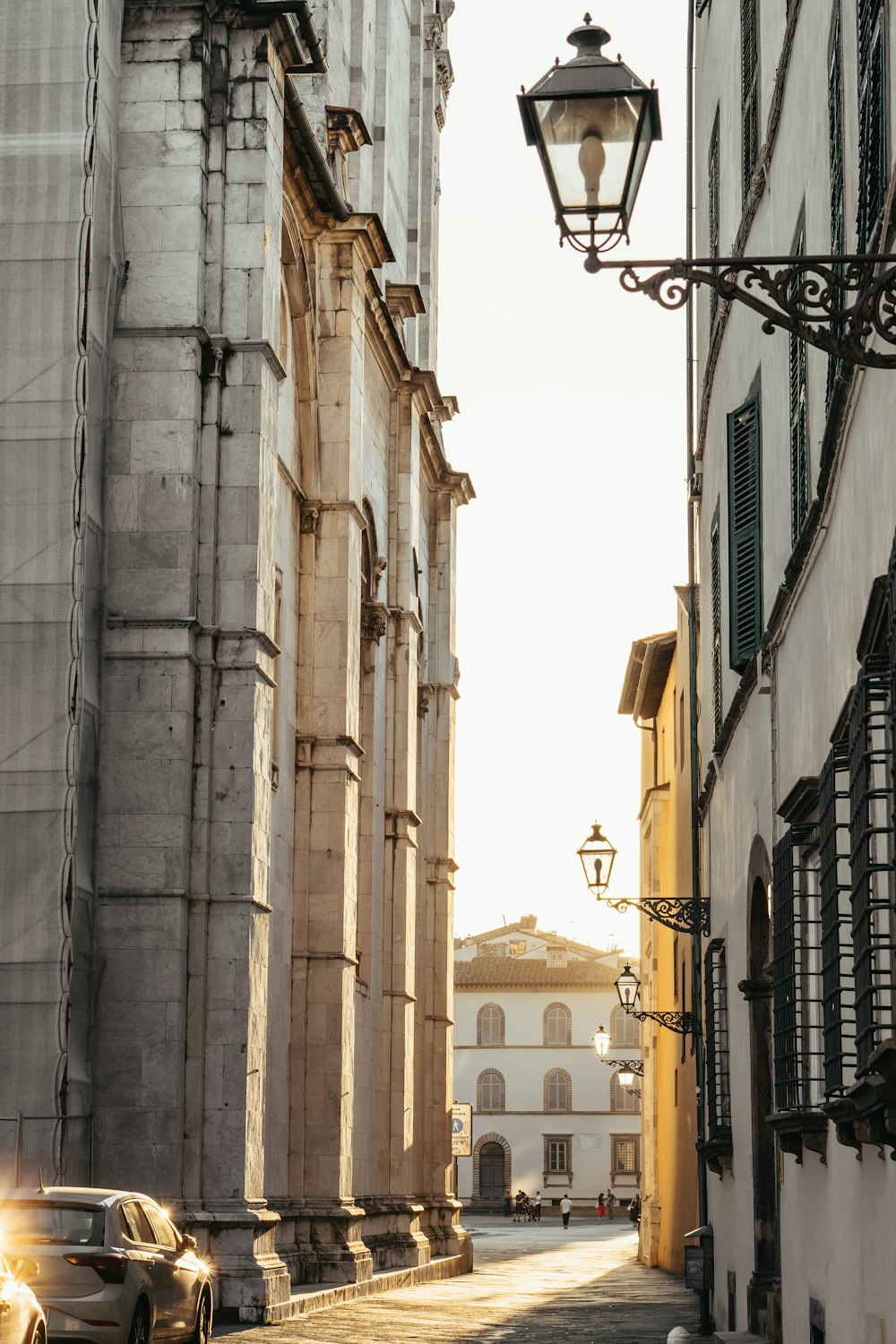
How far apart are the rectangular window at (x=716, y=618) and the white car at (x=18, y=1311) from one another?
903 centimetres

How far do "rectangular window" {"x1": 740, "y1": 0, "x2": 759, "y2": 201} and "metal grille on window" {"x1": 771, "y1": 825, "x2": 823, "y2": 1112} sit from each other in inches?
235

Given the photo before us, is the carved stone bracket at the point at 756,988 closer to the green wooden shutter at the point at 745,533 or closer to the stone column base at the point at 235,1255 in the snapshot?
the green wooden shutter at the point at 745,533

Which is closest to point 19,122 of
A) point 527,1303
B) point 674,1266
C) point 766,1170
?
point 766,1170

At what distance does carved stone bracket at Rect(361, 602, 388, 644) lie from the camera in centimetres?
3159

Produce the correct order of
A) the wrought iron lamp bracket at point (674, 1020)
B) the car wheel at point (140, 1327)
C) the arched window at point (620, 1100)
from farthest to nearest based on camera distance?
the arched window at point (620, 1100) < the wrought iron lamp bracket at point (674, 1020) < the car wheel at point (140, 1327)

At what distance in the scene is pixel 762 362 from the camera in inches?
559

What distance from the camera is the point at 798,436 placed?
11922 mm

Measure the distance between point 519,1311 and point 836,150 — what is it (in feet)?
55.8

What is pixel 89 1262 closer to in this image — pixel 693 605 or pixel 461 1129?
pixel 693 605

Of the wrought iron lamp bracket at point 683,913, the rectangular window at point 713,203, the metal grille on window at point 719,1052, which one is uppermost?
the rectangular window at point 713,203

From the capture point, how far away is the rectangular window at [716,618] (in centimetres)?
1827

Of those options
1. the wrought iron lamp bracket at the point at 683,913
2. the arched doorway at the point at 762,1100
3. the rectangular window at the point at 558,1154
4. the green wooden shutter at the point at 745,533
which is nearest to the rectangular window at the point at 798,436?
the green wooden shutter at the point at 745,533

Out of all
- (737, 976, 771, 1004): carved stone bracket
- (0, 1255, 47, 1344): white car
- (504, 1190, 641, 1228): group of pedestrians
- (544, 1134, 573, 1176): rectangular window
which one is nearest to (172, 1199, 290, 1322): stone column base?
(737, 976, 771, 1004): carved stone bracket

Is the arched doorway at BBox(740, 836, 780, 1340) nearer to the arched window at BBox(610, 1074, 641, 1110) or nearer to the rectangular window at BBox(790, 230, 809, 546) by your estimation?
the rectangular window at BBox(790, 230, 809, 546)
